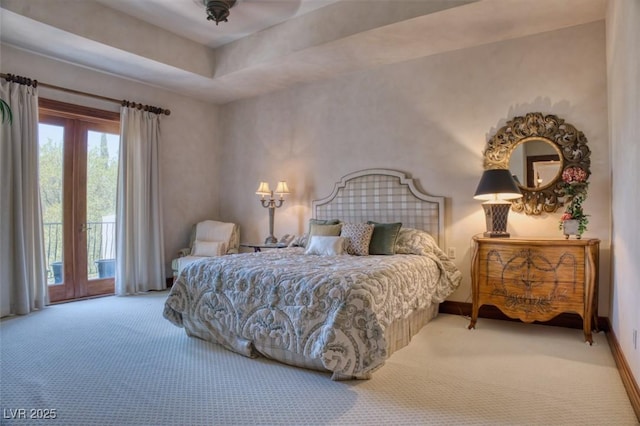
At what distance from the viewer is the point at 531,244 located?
3.27 metres

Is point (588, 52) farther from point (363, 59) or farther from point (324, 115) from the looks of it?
point (324, 115)

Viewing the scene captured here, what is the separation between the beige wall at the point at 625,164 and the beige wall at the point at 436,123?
30cm

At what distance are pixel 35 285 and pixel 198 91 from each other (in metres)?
3.21

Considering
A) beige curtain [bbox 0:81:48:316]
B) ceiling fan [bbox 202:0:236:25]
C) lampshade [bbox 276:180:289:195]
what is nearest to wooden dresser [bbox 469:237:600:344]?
lampshade [bbox 276:180:289:195]

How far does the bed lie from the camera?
2371 mm

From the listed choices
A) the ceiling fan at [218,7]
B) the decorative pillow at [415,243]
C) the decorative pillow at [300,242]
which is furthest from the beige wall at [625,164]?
the ceiling fan at [218,7]

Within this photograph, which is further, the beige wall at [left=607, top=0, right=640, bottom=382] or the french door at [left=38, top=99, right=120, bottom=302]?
the french door at [left=38, top=99, right=120, bottom=302]

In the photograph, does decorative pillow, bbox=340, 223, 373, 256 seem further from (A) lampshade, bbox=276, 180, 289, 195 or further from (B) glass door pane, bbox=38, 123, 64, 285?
(B) glass door pane, bbox=38, 123, 64, 285

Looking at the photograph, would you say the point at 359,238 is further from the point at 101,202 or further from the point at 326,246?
the point at 101,202

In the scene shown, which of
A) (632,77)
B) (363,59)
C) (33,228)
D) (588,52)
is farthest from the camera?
(363,59)

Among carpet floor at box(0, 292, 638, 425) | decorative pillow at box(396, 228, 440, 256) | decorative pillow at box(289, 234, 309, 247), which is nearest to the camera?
carpet floor at box(0, 292, 638, 425)

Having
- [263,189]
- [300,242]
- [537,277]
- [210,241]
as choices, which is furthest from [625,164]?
[210,241]

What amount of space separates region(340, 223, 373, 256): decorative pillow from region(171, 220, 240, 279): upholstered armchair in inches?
81.6

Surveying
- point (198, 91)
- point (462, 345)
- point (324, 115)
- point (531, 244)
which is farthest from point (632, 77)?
point (198, 91)
